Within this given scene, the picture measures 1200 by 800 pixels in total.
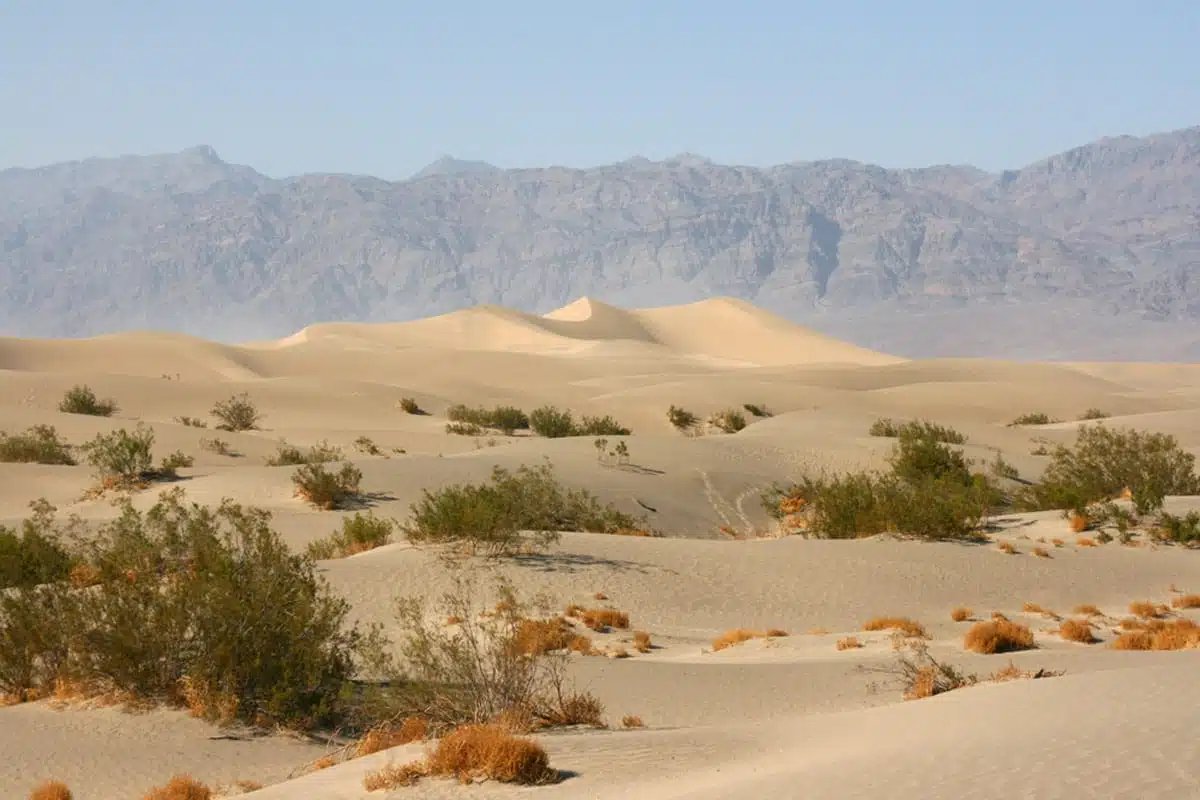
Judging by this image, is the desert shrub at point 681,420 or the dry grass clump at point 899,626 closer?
the dry grass clump at point 899,626

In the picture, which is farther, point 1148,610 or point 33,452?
point 33,452

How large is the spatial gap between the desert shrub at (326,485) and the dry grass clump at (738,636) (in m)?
9.66

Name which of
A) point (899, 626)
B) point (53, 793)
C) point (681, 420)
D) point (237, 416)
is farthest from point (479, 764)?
point (681, 420)

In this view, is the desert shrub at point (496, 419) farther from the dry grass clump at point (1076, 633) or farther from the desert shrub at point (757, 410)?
the dry grass clump at point (1076, 633)

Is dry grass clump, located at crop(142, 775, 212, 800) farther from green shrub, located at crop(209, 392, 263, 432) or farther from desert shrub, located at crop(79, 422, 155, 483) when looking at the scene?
green shrub, located at crop(209, 392, 263, 432)

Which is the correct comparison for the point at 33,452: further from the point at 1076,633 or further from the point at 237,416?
the point at 1076,633

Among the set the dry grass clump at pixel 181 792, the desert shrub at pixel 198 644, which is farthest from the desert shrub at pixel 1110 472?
the dry grass clump at pixel 181 792

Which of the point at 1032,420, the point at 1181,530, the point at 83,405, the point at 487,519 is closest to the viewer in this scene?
the point at 487,519

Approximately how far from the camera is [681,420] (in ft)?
155

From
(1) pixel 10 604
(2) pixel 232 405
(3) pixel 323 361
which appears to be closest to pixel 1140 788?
(1) pixel 10 604

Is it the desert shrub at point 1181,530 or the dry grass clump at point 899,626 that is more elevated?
the dry grass clump at point 899,626

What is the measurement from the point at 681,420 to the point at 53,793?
1534 inches

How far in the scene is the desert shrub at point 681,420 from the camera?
47.0 metres

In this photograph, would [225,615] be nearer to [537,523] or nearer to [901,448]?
[537,523]
